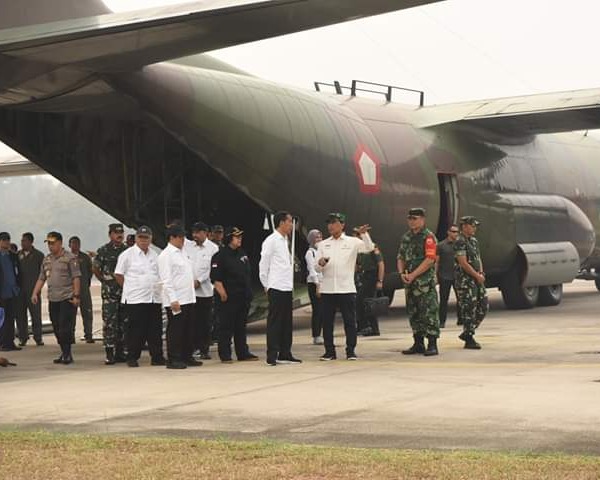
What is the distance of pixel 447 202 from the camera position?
20.9 m

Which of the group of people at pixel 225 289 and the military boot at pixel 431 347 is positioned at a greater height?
the group of people at pixel 225 289

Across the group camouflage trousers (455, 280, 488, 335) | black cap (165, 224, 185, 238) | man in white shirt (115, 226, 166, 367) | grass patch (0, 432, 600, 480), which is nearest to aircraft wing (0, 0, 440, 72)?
black cap (165, 224, 185, 238)

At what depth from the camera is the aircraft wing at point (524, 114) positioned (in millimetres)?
20281

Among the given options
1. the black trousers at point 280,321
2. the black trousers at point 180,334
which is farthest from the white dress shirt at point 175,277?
the black trousers at point 280,321

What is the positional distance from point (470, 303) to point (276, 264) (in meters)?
2.75

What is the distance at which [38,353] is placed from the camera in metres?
15.7

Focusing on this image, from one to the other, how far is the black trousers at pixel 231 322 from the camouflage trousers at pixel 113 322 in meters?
1.48

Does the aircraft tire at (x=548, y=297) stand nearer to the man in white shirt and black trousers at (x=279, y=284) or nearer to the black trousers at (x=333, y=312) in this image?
the black trousers at (x=333, y=312)

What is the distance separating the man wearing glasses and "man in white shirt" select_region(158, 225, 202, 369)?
6339mm

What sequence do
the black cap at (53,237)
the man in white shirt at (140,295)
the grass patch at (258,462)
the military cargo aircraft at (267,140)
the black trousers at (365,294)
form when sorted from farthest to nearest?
the black trousers at (365,294)
the black cap at (53,237)
the man in white shirt at (140,295)
the military cargo aircraft at (267,140)
the grass patch at (258,462)

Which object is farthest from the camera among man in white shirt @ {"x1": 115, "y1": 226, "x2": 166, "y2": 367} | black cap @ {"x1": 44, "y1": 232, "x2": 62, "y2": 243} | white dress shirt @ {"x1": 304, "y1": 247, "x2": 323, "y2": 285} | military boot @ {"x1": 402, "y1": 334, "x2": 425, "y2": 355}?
white dress shirt @ {"x1": 304, "y1": 247, "x2": 323, "y2": 285}

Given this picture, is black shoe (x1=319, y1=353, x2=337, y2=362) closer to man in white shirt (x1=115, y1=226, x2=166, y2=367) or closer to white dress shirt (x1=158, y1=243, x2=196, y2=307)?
white dress shirt (x1=158, y1=243, x2=196, y2=307)

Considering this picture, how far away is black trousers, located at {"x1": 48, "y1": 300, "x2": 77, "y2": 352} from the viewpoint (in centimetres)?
1370

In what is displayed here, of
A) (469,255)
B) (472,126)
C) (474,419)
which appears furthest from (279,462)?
(472,126)
